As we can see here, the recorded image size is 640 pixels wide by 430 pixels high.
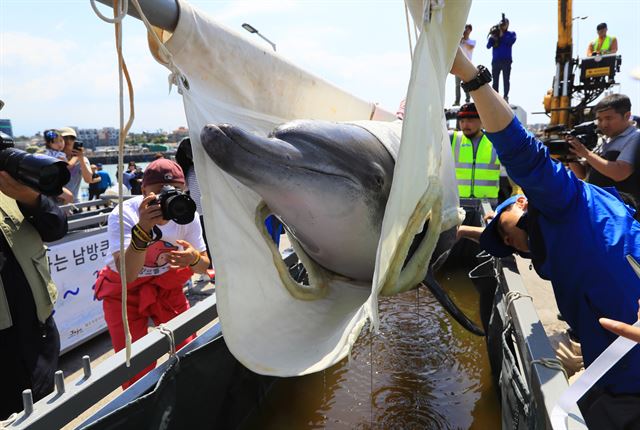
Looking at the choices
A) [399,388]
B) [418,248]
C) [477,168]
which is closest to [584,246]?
[418,248]

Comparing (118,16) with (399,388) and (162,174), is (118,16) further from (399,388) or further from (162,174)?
(399,388)

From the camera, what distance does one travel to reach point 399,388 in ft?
10.4

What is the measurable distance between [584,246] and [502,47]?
920 cm

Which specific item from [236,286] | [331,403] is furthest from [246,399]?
[236,286]

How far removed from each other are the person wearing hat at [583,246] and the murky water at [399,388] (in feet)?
3.74

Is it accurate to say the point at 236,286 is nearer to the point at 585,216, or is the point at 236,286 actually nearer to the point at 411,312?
the point at 585,216

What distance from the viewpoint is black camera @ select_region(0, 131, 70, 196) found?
6.20 ft

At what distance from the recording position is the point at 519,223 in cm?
220

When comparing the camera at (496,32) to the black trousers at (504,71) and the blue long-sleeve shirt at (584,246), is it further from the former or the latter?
the blue long-sleeve shirt at (584,246)

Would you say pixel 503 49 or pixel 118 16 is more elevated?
pixel 503 49

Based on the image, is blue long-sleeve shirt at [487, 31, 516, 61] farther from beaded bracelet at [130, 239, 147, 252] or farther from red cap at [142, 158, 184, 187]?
beaded bracelet at [130, 239, 147, 252]

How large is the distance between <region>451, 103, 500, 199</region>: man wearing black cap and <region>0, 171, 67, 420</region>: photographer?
4.38 m

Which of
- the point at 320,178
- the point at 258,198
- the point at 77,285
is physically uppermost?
the point at 320,178

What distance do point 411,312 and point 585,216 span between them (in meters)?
2.80
